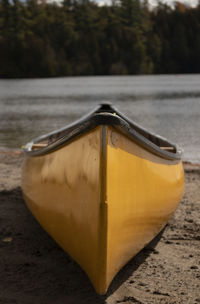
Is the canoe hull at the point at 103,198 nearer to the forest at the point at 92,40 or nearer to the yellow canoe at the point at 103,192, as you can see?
the yellow canoe at the point at 103,192

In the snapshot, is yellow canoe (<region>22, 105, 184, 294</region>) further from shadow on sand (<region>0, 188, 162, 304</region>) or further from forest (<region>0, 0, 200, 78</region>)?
forest (<region>0, 0, 200, 78</region>)

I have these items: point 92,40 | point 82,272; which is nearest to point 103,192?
point 82,272

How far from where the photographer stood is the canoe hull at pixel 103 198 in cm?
353

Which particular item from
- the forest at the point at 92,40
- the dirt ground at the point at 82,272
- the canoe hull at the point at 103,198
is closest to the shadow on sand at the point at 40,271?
the dirt ground at the point at 82,272

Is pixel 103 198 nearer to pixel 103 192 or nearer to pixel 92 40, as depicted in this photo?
pixel 103 192

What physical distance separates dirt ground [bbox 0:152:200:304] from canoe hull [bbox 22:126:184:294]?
0.60 feet

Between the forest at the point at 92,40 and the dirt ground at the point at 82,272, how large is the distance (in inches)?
3688

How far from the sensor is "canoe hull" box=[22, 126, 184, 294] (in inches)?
139

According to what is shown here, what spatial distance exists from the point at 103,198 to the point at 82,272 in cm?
99

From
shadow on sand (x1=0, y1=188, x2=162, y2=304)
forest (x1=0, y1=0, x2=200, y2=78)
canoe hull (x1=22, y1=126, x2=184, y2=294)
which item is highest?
forest (x1=0, y1=0, x2=200, y2=78)

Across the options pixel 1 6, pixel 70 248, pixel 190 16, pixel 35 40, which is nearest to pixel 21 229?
pixel 70 248

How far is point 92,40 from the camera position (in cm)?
10412

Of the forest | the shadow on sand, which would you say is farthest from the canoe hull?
the forest

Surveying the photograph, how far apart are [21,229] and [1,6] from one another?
10814 centimetres
